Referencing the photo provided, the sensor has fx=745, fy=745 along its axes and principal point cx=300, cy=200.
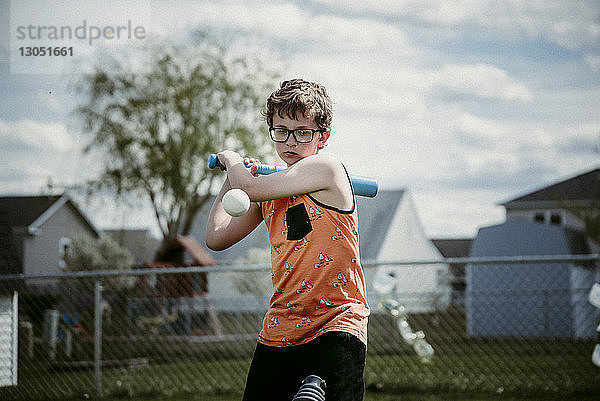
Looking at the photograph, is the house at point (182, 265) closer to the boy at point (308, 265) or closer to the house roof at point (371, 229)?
the boy at point (308, 265)

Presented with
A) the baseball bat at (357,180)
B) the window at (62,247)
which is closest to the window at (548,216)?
the window at (62,247)

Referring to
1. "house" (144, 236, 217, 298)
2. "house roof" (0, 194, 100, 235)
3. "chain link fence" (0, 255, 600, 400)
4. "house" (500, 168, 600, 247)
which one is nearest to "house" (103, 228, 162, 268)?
"house" (144, 236, 217, 298)

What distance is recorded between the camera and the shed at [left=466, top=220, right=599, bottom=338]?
1115 centimetres

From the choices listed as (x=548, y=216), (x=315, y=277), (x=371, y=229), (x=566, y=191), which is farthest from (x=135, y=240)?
(x=315, y=277)

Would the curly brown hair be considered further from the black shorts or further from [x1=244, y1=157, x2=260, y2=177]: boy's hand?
the black shorts

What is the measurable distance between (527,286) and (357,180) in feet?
41.1

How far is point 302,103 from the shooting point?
96.5 inches

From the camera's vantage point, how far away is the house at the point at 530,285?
10695mm

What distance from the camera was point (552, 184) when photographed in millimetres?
32625

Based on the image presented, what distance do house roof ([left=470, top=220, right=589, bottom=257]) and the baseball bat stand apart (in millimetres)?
14663

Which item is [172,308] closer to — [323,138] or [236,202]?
[323,138]

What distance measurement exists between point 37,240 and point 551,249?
19.7 meters

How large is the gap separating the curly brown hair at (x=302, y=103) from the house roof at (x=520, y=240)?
14961 millimetres

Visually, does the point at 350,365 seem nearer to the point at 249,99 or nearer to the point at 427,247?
the point at 249,99
